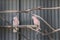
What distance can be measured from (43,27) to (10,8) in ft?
2.23

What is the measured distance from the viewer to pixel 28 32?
3377mm

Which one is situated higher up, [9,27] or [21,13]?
[21,13]

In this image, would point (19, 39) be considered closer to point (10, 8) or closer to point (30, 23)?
point (30, 23)

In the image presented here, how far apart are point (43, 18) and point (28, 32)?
36 cm

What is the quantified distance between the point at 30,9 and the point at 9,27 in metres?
0.49

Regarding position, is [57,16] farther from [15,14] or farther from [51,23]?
[15,14]

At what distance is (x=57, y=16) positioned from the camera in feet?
10.9

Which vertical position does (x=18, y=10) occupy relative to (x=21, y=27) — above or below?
above

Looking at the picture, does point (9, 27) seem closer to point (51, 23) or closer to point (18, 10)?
point (18, 10)

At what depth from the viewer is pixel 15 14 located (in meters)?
3.44

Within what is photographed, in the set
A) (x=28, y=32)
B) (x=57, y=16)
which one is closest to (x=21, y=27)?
(x=28, y=32)

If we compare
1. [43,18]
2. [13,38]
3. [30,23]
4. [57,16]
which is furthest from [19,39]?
[57,16]

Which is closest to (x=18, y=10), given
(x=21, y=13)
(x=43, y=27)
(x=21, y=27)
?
(x=21, y=13)

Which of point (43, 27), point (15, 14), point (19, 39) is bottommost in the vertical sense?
point (19, 39)
